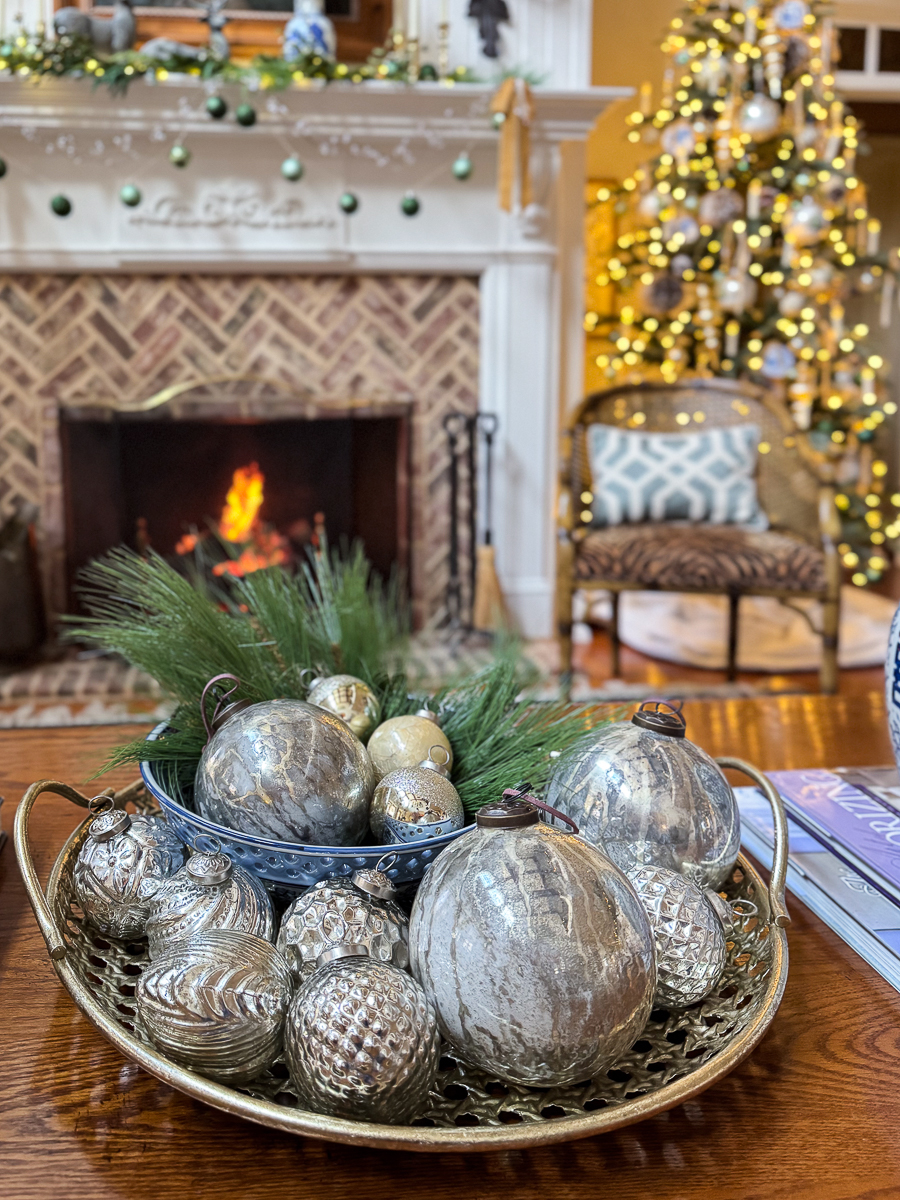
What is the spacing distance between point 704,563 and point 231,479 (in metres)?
1.49

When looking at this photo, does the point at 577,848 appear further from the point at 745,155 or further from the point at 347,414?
the point at 745,155

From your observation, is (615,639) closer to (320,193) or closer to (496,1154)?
(320,193)

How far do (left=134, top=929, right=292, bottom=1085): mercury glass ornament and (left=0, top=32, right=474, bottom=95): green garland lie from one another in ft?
9.08

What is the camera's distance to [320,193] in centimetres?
298

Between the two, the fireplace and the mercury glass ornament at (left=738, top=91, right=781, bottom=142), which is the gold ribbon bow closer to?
the fireplace

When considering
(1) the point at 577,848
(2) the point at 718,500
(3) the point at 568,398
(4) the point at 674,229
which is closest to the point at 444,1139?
(1) the point at 577,848

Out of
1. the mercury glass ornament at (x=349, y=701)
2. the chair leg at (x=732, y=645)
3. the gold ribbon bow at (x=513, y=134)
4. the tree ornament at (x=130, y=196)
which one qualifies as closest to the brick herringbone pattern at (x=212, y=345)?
the tree ornament at (x=130, y=196)

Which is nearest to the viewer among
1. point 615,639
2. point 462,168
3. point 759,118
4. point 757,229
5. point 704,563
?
point 704,563

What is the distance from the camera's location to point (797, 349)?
398 cm

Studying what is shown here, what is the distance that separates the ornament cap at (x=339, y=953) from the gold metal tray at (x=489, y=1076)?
54 millimetres

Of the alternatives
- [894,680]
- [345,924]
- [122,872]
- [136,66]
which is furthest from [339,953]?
[136,66]

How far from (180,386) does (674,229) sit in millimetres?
1979

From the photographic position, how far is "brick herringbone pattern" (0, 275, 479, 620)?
3002 mm

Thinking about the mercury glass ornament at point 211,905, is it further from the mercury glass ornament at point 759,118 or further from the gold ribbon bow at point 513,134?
the mercury glass ornament at point 759,118
